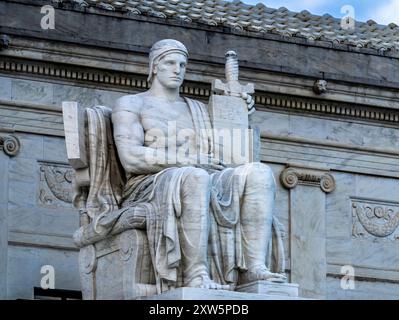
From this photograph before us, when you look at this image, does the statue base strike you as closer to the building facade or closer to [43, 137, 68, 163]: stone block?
the building facade

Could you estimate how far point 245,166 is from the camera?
68.4ft

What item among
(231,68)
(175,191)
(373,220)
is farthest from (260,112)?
(175,191)

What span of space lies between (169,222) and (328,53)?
7.48 m

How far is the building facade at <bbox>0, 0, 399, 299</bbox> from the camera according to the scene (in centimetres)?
2525

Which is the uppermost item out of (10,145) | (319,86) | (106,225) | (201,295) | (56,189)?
(319,86)

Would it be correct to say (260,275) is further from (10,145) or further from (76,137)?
(10,145)

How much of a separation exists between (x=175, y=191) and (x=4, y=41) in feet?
17.2

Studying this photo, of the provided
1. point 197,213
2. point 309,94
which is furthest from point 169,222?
point 309,94

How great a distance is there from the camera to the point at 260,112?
2670 cm

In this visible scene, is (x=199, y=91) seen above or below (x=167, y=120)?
above

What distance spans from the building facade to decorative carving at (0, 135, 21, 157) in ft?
0.05

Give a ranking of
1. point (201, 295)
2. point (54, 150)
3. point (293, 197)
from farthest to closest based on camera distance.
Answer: point (293, 197), point (54, 150), point (201, 295)

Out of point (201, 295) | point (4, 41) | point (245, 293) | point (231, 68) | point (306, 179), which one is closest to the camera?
point (201, 295)

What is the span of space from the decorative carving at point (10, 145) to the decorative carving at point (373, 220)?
3.91 m
